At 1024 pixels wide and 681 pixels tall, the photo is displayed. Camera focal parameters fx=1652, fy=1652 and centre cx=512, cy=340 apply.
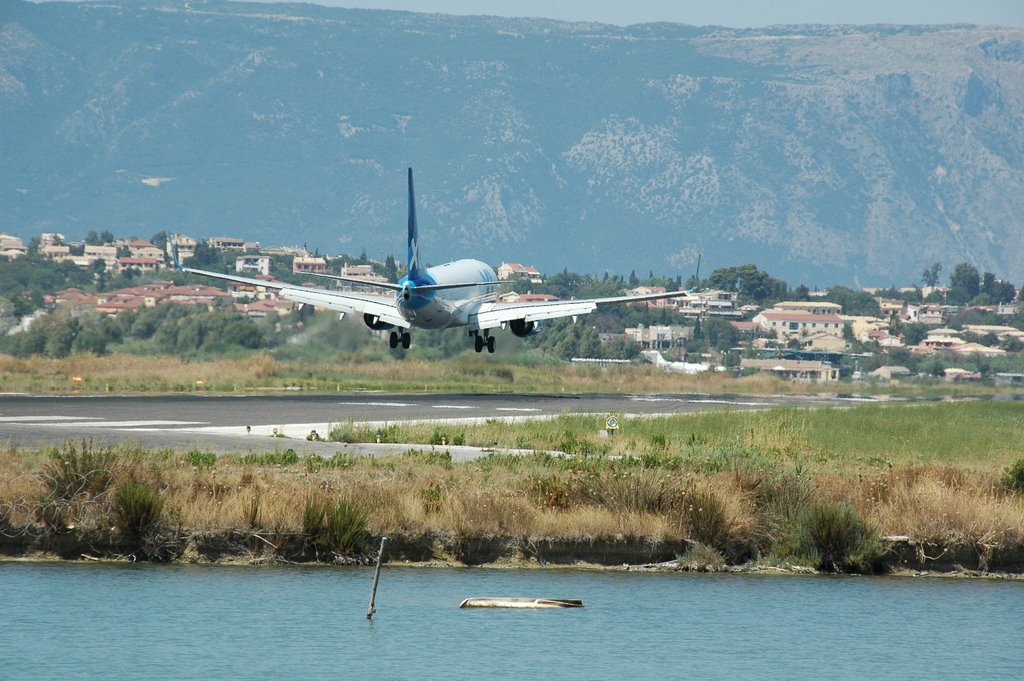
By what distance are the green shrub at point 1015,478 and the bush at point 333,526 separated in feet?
54.9

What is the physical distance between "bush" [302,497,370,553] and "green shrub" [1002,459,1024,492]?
658 inches

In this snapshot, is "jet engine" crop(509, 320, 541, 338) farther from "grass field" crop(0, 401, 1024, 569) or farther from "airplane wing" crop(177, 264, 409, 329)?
"grass field" crop(0, 401, 1024, 569)

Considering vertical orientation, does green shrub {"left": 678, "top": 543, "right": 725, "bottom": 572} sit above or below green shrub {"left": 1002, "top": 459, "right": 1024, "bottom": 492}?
below

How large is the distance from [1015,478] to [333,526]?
58.4 feet

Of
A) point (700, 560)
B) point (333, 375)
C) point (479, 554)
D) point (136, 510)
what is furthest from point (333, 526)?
point (333, 375)

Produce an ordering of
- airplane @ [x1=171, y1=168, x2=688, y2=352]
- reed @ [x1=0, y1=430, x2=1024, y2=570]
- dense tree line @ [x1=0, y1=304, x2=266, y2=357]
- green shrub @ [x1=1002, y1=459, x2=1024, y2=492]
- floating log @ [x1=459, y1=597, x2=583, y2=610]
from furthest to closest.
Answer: dense tree line @ [x1=0, y1=304, x2=266, y2=357], airplane @ [x1=171, y1=168, x2=688, y2=352], green shrub @ [x1=1002, y1=459, x2=1024, y2=492], reed @ [x1=0, y1=430, x2=1024, y2=570], floating log @ [x1=459, y1=597, x2=583, y2=610]

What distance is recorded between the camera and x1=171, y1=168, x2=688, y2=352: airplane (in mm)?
88500

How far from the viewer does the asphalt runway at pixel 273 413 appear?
167 feet

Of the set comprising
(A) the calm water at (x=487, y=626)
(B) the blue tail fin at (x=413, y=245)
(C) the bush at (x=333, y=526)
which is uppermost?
(B) the blue tail fin at (x=413, y=245)

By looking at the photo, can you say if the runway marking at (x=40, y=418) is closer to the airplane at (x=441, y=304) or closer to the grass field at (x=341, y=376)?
the grass field at (x=341, y=376)

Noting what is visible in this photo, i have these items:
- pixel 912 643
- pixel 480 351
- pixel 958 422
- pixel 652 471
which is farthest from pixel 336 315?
pixel 912 643

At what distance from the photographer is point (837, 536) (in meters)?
36.8

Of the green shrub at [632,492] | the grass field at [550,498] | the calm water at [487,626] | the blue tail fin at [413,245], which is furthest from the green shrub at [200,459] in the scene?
the blue tail fin at [413,245]

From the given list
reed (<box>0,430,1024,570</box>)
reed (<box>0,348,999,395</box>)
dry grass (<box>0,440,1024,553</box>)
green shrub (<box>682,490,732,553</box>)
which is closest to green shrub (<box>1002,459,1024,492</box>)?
reed (<box>0,430,1024,570</box>)
